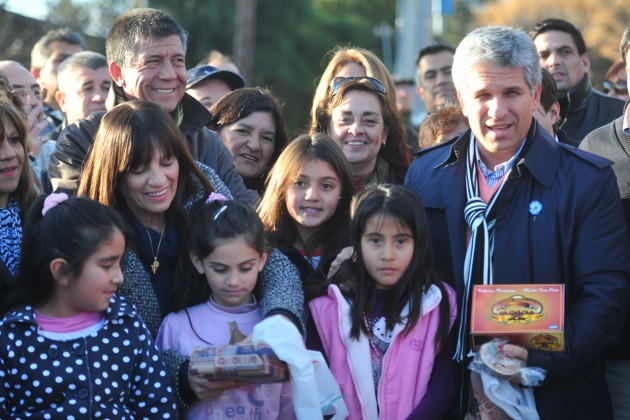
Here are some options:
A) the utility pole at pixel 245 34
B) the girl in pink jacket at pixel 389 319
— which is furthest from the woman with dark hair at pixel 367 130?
the utility pole at pixel 245 34

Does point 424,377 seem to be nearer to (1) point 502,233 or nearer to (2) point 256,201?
(1) point 502,233

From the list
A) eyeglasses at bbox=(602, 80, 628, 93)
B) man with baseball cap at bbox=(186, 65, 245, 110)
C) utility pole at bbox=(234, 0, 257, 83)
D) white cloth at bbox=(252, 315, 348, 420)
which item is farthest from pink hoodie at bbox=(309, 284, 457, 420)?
utility pole at bbox=(234, 0, 257, 83)

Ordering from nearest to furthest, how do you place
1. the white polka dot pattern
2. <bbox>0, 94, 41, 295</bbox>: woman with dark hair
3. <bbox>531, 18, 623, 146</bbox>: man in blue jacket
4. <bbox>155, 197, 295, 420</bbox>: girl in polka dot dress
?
the white polka dot pattern, <bbox>155, 197, 295, 420</bbox>: girl in polka dot dress, <bbox>0, 94, 41, 295</bbox>: woman with dark hair, <bbox>531, 18, 623, 146</bbox>: man in blue jacket

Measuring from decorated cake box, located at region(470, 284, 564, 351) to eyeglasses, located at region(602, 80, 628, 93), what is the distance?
488cm

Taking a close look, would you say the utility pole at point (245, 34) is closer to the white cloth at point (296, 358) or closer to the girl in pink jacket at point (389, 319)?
the girl in pink jacket at point (389, 319)

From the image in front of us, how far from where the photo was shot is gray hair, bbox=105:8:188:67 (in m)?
5.53

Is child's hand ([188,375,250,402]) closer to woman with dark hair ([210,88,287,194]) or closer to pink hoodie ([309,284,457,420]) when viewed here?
pink hoodie ([309,284,457,420])

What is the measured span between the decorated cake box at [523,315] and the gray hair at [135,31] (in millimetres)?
2510

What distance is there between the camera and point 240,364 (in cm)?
400

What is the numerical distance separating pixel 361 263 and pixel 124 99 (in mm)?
1902

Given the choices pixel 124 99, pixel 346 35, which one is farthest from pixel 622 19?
pixel 124 99

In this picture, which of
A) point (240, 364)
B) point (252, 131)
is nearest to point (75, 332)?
point (240, 364)

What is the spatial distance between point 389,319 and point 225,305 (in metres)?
0.77

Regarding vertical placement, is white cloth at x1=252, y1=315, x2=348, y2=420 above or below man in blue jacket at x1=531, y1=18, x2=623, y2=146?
below
